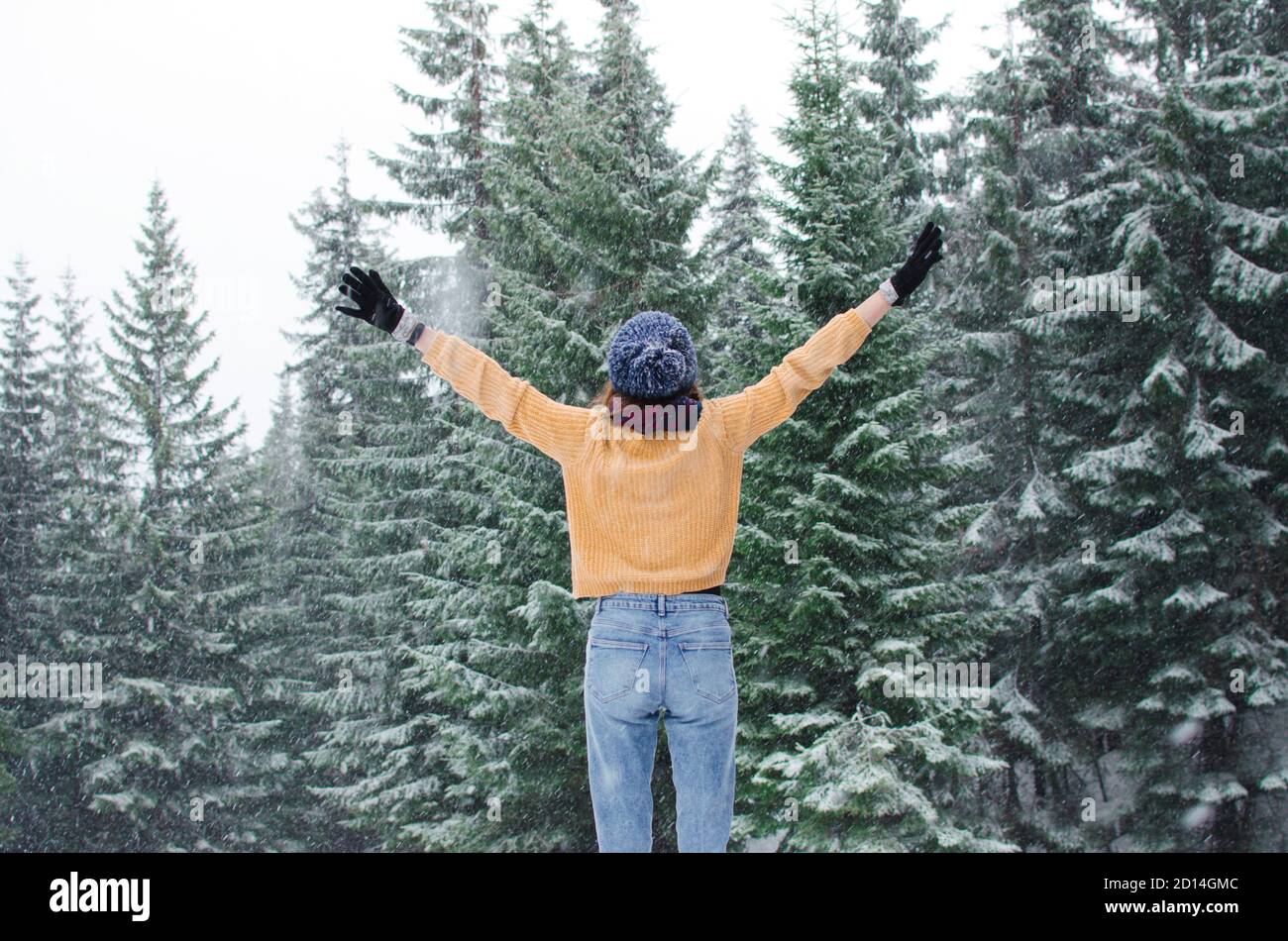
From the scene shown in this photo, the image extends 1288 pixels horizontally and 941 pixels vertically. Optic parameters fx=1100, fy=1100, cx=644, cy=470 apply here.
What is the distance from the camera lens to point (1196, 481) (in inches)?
684

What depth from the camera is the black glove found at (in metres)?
3.47

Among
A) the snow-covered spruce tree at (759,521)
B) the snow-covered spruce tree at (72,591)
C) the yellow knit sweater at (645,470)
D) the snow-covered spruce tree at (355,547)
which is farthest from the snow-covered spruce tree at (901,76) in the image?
the yellow knit sweater at (645,470)

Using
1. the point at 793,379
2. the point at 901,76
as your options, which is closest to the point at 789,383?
the point at 793,379

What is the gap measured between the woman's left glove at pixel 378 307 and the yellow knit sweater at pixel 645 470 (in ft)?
0.32

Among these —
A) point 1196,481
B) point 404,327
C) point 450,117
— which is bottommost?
point 404,327

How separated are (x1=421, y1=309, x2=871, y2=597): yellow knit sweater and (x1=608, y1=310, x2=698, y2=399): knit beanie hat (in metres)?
0.12

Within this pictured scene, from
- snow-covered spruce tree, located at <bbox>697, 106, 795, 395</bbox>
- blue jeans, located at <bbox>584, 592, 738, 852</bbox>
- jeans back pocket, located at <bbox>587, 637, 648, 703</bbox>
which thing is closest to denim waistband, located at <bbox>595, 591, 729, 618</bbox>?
blue jeans, located at <bbox>584, 592, 738, 852</bbox>

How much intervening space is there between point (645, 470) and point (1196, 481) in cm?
1678

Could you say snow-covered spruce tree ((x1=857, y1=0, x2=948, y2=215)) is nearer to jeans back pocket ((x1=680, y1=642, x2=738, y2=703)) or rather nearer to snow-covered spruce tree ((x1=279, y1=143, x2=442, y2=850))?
snow-covered spruce tree ((x1=279, y1=143, x2=442, y2=850))

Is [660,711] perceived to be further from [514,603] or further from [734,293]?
[734,293]

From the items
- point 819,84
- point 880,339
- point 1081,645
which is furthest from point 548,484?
point 1081,645

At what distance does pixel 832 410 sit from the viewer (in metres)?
14.5

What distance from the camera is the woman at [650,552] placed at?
2.98 meters
